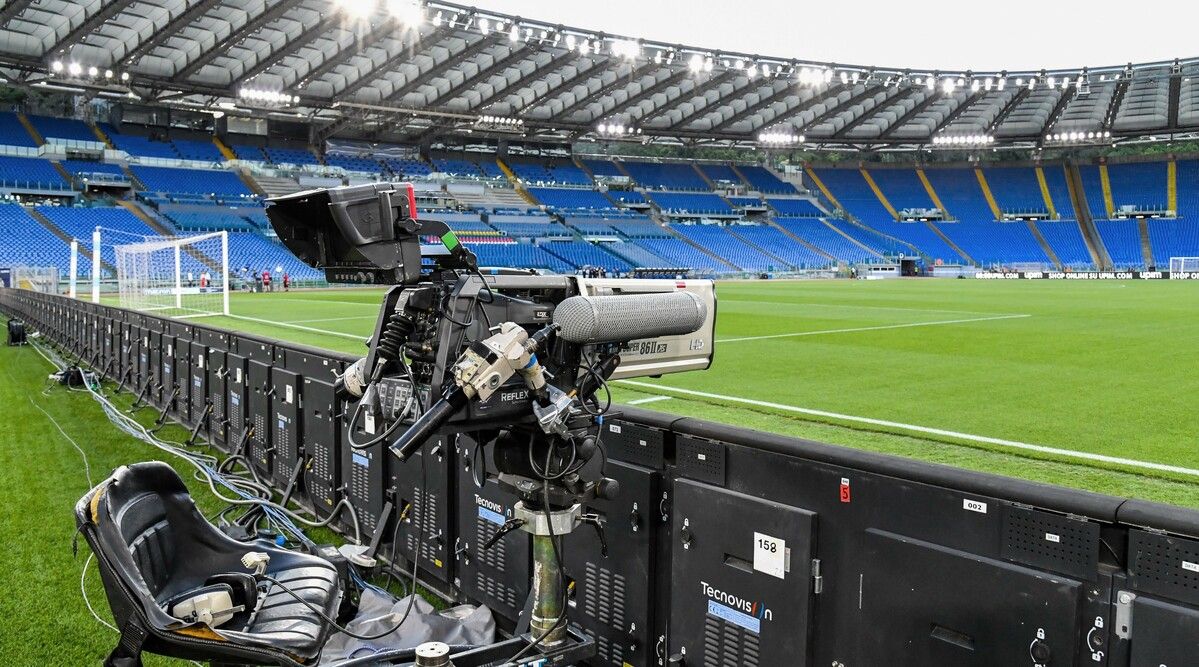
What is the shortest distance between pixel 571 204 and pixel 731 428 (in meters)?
55.3

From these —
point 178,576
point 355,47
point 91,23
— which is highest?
point 355,47

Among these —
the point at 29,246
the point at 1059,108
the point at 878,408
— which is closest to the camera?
the point at 878,408

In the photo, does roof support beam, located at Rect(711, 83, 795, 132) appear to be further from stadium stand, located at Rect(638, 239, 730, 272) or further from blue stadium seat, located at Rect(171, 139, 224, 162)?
blue stadium seat, located at Rect(171, 139, 224, 162)

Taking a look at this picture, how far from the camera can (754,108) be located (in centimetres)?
5188

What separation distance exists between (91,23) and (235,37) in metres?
4.68

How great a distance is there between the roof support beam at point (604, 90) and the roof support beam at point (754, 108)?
30.5ft

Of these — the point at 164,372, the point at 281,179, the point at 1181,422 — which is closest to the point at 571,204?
the point at 281,179

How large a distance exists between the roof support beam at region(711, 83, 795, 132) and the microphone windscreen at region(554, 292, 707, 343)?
161 ft

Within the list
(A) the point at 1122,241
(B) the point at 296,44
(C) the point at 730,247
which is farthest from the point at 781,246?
(B) the point at 296,44

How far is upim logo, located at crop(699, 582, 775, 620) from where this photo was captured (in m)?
2.96

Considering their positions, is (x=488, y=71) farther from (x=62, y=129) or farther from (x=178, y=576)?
(x=178, y=576)

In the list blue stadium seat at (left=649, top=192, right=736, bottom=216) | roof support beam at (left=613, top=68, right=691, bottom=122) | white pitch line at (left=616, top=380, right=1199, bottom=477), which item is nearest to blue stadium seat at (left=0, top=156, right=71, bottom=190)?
roof support beam at (left=613, top=68, right=691, bottom=122)

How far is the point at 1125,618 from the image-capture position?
2.16m

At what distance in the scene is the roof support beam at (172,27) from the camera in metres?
29.5
